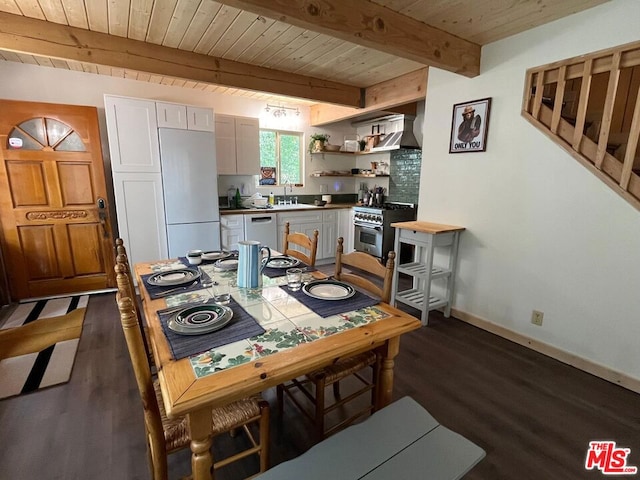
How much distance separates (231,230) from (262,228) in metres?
0.41

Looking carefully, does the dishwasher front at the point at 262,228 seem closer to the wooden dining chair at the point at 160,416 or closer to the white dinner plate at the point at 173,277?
the white dinner plate at the point at 173,277

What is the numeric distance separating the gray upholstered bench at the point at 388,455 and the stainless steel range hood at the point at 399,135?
3.84 metres

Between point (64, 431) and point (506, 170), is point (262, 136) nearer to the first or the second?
point (506, 170)

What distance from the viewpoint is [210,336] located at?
1.11 m

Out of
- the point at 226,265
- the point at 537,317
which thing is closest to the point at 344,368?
the point at 226,265

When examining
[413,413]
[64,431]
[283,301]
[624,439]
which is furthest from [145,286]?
[624,439]

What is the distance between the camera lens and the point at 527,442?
1580mm

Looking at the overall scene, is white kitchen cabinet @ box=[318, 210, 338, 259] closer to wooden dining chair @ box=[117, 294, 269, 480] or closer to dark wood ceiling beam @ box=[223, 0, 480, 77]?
dark wood ceiling beam @ box=[223, 0, 480, 77]

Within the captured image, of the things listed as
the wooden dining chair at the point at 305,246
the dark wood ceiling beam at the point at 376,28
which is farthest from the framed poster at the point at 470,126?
the wooden dining chair at the point at 305,246

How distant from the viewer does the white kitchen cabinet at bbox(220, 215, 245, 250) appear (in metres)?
3.92

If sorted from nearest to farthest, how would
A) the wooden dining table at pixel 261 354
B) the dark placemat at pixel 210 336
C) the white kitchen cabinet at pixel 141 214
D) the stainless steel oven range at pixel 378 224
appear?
the wooden dining table at pixel 261 354, the dark placemat at pixel 210 336, the white kitchen cabinet at pixel 141 214, the stainless steel oven range at pixel 378 224

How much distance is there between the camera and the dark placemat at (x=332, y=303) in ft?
4.35

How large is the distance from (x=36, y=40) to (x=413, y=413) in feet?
11.0

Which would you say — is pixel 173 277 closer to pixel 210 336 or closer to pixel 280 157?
pixel 210 336
